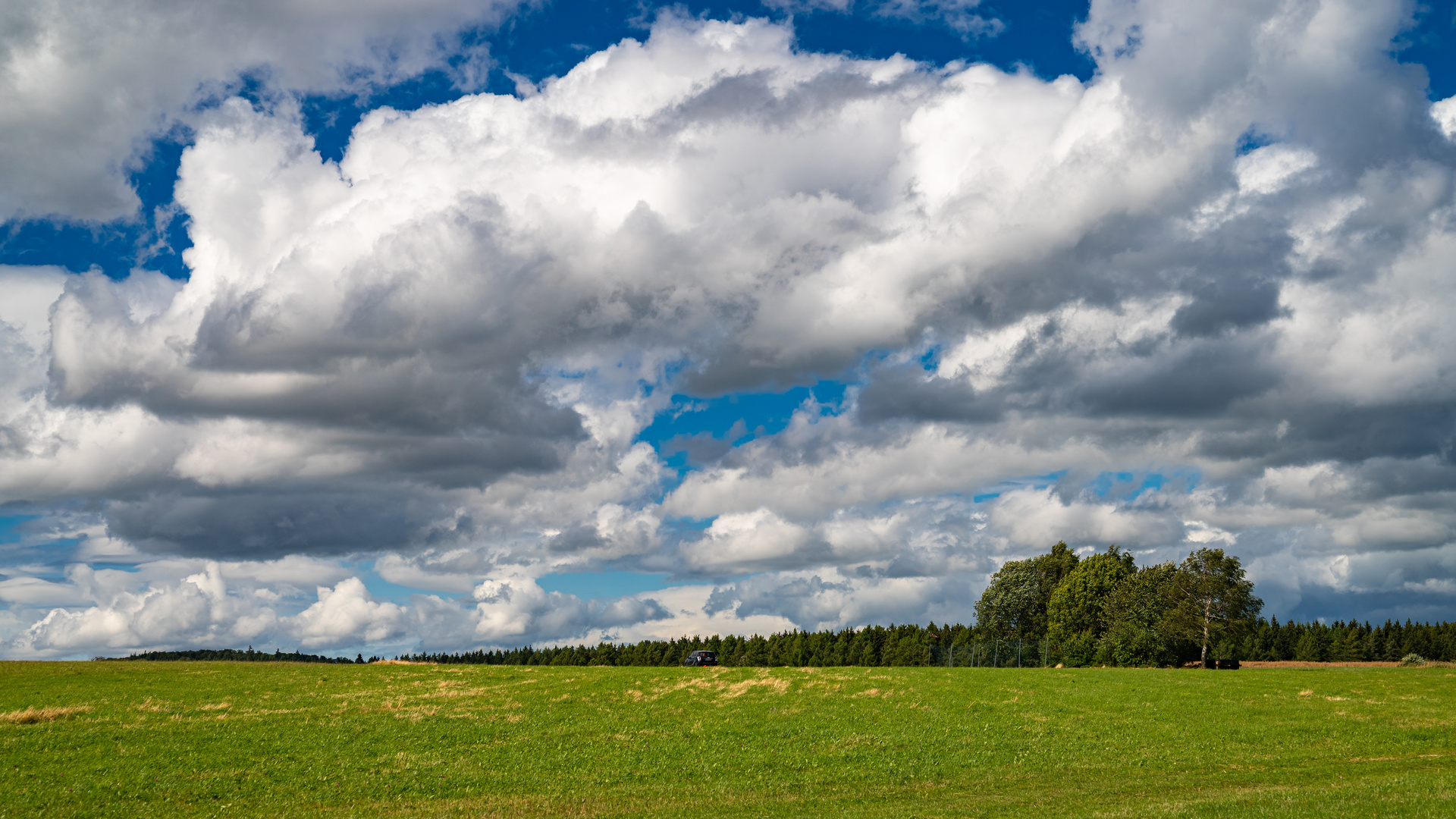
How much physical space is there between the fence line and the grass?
37.0 m

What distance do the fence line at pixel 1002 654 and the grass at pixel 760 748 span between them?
37.0 m

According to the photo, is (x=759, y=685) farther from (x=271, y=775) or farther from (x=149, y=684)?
(x=149, y=684)

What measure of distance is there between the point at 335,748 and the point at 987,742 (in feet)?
98.1

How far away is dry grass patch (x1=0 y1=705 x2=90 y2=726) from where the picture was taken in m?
48.4

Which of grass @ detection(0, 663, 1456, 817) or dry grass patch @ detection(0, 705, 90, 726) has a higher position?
grass @ detection(0, 663, 1456, 817)

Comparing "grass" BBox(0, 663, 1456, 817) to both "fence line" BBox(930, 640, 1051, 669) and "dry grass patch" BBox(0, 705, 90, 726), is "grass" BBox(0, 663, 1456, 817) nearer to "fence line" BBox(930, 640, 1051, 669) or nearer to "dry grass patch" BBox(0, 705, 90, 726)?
"dry grass patch" BBox(0, 705, 90, 726)

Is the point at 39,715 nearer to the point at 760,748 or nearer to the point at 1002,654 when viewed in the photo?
the point at 760,748

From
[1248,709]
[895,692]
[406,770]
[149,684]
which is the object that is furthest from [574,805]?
[149,684]

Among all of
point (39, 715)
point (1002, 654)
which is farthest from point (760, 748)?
point (1002, 654)

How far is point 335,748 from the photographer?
4212 centimetres

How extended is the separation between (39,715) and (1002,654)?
89.8 m

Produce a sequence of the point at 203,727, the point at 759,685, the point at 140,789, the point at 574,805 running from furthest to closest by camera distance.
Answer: the point at 759,685 → the point at 203,727 → the point at 140,789 → the point at 574,805

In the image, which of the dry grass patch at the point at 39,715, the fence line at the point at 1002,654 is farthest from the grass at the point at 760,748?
the fence line at the point at 1002,654

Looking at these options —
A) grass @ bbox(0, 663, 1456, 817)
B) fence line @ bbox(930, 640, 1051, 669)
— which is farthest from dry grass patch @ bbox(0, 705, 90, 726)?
fence line @ bbox(930, 640, 1051, 669)
